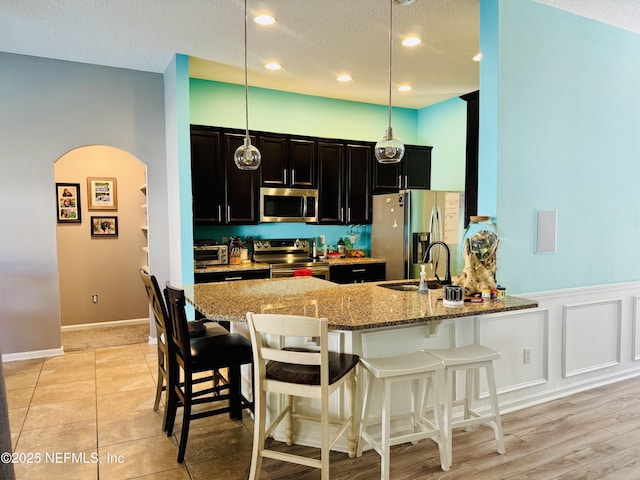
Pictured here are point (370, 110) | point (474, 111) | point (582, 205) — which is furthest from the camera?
point (370, 110)

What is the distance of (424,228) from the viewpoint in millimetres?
4770

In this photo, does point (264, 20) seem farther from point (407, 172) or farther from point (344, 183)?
point (407, 172)

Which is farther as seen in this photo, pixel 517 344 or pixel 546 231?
pixel 546 231

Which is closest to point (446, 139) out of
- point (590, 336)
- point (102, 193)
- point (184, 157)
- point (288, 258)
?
point (288, 258)

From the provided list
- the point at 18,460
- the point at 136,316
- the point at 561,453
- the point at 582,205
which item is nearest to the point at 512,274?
the point at 582,205

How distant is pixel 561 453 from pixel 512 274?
1151 millimetres

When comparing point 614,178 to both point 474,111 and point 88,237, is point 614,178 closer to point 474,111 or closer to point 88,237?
point 474,111

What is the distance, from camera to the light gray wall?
4.02m

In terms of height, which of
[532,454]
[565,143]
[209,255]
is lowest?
[532,454]

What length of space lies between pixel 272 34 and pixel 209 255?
2295mm

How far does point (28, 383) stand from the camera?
3.53m

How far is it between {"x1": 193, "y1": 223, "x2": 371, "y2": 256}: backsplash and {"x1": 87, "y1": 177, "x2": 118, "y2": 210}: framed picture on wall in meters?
1.47

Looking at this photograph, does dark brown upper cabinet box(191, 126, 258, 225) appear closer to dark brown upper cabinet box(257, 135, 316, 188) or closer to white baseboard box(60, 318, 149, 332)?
dark brown upper cabinet box(257, 135, 316, 188)

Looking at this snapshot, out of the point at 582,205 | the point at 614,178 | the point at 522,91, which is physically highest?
the point at 522,91
